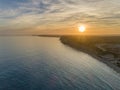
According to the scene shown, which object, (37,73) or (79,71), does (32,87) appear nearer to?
(37,73)

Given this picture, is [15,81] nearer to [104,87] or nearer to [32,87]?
[32,87]

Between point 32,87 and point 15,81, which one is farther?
point 15,81

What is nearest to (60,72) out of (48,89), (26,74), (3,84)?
(26,74)

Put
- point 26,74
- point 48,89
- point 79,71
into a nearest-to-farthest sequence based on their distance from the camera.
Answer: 1. point 48,89
2. point 26,74
3. point 79,71

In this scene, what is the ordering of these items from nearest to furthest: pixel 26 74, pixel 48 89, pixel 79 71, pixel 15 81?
pixel 48 89, pixel 15 81, pixel 26 74, pixel 79 71

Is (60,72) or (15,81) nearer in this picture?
(15,81)

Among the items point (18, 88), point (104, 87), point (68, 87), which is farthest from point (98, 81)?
point (18, 88)

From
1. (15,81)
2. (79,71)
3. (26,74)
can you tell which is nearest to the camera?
(15,81)

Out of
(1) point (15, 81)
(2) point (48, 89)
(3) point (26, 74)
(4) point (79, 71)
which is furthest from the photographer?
(4) point (79, 71)

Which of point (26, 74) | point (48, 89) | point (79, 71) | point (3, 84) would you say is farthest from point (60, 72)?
point (3, 84)
